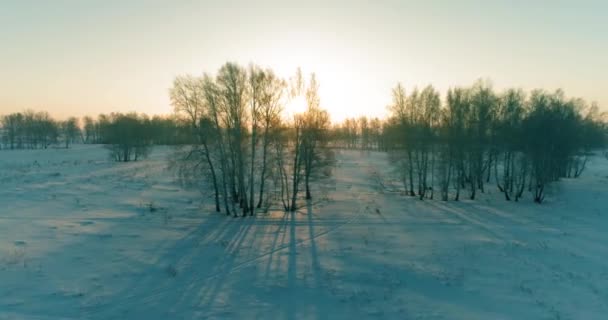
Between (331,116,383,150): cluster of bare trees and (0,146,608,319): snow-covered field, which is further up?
(331,116,383,150): cluster of bare trees

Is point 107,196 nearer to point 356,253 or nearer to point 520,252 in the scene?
point 356,253

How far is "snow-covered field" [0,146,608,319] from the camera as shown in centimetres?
992

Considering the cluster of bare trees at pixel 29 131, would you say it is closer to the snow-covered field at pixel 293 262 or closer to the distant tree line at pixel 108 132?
the distant tree line at pixel 108 132

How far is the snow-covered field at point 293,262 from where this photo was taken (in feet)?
32.6

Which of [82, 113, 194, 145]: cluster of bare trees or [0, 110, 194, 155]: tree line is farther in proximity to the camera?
[0, 110, 194, 155]: tree line

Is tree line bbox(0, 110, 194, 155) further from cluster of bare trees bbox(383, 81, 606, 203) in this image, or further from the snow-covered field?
cluster of bare trees bbox(383, 81, 606, 203)

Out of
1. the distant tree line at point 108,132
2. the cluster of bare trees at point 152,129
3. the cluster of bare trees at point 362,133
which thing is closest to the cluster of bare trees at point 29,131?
the distant tree line at point 108,132

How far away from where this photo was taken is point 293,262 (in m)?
14.0

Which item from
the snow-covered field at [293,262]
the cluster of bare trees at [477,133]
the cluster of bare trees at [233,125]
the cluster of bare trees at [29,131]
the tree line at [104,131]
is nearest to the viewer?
the snow-covered field at [293,262]

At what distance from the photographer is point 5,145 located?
353 feet

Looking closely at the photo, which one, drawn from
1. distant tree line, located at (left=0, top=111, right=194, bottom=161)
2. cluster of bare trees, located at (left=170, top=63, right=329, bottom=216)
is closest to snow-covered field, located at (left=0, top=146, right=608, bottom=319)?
cluster of bare trees, located at (left=170, top=63, right=329, bottom=216)

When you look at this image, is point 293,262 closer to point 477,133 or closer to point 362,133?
point 477,133

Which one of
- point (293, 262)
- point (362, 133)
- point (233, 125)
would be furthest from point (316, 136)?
point (362, 133)

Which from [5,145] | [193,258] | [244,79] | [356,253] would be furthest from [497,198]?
[5,145]
